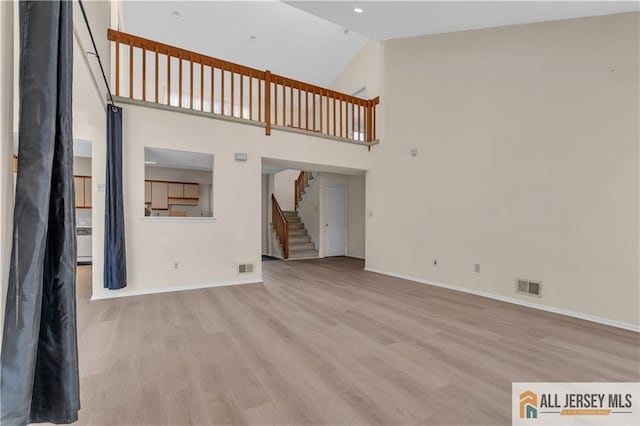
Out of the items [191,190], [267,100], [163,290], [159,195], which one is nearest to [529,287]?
[267,100]

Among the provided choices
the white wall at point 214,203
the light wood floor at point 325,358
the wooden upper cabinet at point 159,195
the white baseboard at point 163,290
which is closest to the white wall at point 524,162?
the light wood floor at point 325,358

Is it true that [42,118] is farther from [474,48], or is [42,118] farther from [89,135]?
[474,48]

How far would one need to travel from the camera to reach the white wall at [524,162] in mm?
3131

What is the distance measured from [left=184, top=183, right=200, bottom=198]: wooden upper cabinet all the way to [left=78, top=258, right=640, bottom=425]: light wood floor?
4.49 m

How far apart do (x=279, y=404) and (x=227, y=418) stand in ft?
0.98

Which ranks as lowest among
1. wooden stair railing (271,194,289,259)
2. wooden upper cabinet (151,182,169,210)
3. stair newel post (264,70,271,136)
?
wooden stair railing (271,194,289,259)

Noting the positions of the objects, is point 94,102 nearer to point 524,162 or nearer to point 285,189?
point 524,162

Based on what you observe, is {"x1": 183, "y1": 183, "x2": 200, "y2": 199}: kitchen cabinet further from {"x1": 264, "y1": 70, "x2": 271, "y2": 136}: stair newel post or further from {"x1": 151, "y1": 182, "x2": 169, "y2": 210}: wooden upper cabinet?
{"x1": 264, "y1": 70, "x2": 271, "y2": 136}: stair newel post

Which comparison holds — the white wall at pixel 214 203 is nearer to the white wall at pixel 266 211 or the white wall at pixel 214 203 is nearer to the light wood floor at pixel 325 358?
the light wood floor at pixel 325 358

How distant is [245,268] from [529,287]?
409cm

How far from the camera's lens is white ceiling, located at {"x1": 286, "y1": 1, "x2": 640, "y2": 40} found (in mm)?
3005

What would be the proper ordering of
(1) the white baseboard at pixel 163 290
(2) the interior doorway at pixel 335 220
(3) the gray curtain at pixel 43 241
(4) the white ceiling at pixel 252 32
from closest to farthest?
(3) the gray curtain at pixel 43 241 < (1) the white baseboard at pixel 163 290 < (4) the white ceiling at pixel 252 32 < (2) the interior doorway at pixel 335 220

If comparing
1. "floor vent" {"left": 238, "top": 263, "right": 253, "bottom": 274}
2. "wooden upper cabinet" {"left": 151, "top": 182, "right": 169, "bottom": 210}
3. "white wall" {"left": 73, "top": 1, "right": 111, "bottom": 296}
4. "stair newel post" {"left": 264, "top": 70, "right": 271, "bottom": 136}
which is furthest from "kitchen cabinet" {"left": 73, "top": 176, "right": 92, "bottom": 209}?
"stair newel post" {"left": 264, "top": 70, "right": 271, "bottom": 136}

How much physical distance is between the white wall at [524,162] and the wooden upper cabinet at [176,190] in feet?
18.4
